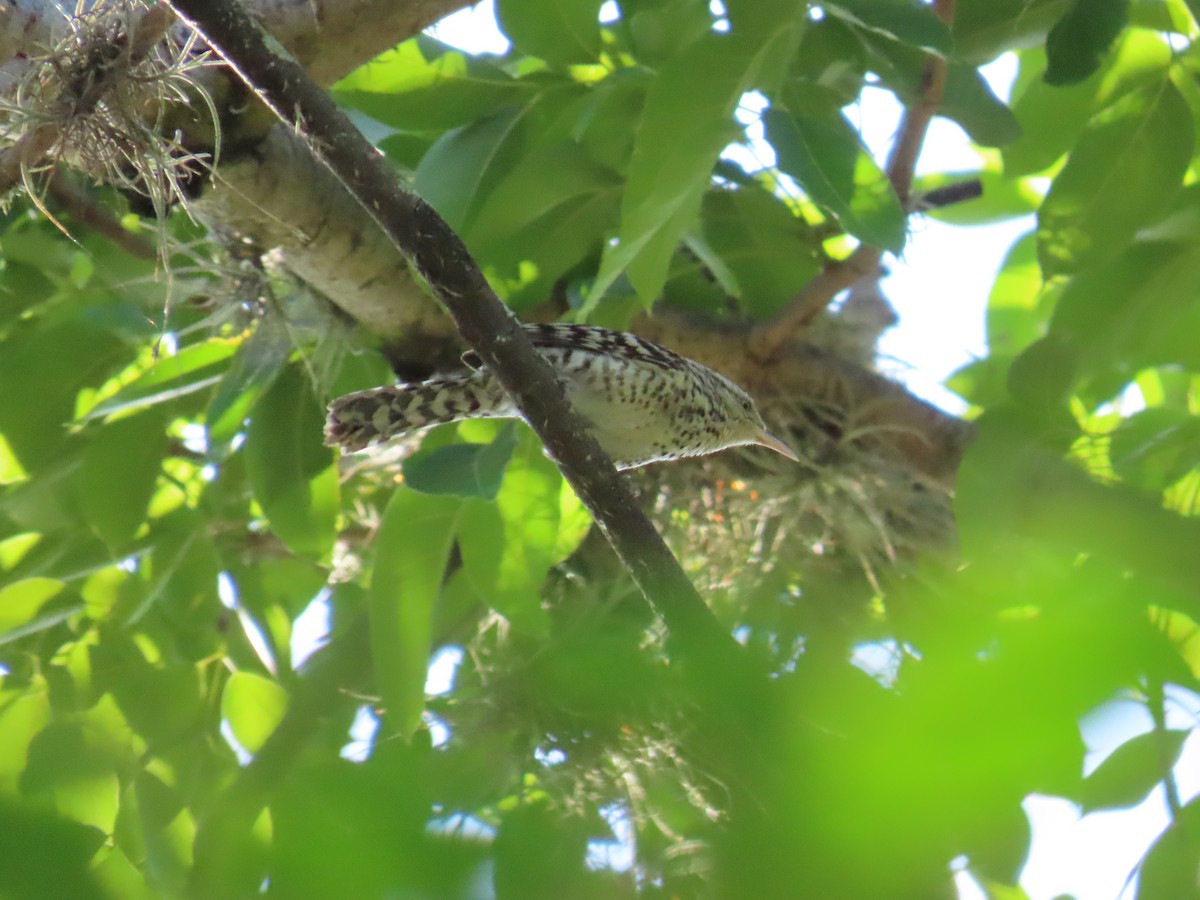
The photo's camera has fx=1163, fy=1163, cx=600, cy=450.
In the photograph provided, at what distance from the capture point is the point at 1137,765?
1023 millimetres

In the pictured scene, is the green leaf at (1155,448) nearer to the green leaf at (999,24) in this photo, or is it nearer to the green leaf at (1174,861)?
the green leaf at (999,24)

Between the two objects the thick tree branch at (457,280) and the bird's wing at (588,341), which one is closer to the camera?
the thick tree branch at (457,280)

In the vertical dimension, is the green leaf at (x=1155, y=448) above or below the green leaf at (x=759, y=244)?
below

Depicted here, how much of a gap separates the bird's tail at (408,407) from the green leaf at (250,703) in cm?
63

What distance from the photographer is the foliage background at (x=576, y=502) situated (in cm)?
62

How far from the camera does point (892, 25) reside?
188cm

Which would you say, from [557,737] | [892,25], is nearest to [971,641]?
[557,737]

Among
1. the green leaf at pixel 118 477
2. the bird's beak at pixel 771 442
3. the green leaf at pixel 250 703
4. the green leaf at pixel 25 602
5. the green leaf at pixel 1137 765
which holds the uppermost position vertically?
the green leaf at pixel 118 477

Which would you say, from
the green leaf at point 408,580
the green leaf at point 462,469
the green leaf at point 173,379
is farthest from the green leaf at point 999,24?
the green leaf at point 173,379

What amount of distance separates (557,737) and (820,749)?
100 centimetres

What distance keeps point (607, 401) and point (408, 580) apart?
2.17 feet

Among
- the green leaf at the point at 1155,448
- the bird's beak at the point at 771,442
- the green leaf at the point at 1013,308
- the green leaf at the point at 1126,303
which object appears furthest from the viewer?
the green leaf at the point at 1013,308

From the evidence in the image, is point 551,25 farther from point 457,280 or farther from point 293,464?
point 293,464

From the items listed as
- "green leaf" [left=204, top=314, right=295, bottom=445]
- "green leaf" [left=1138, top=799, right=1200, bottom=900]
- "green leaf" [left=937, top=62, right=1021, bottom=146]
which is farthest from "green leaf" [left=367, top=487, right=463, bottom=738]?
"green leaf" [left=1138, top=799, right=1200, bottom=900]
